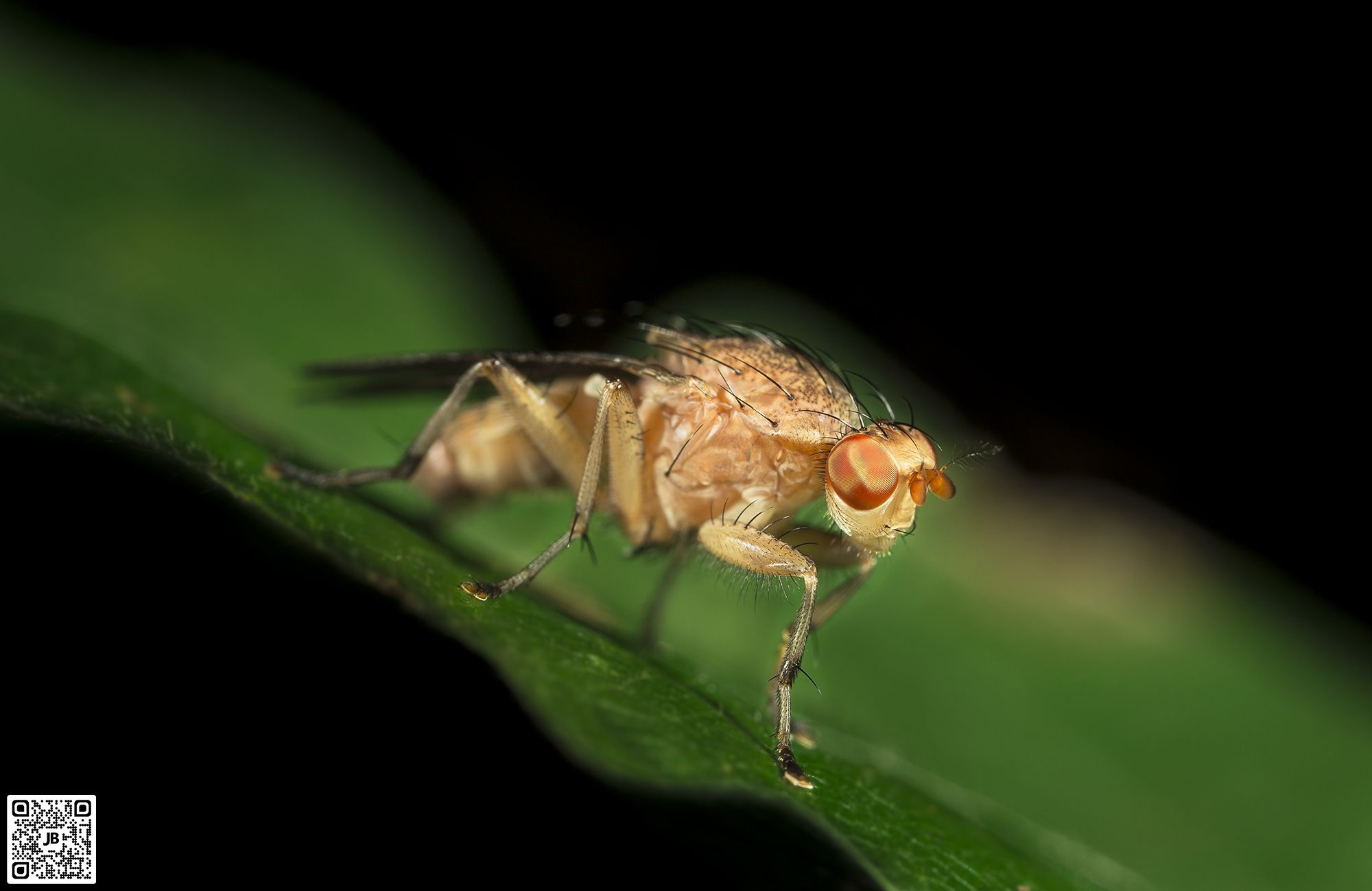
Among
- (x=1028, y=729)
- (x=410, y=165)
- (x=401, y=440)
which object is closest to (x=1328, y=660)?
(x=1028, y=729)

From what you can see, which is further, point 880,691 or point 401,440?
Result: point 401,440

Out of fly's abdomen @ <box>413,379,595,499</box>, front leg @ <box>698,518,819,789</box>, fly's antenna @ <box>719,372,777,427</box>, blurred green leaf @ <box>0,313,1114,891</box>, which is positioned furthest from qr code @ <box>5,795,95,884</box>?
fly's antenna @ <box>719,372,777,427</box>

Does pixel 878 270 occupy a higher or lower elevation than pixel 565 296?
higher

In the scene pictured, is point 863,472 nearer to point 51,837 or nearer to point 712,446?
point 712,446

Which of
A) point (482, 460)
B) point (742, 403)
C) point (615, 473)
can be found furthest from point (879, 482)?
point (482, 460)

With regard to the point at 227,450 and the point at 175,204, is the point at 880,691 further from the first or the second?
the point at 175,204

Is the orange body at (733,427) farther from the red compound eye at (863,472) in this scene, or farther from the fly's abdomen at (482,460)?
the fly's abdomen at (482,460)

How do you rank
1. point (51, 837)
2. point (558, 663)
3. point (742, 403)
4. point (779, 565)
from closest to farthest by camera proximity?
point (558, 663) < point (51, 837) < point (779, 565) < point (742, 403)
